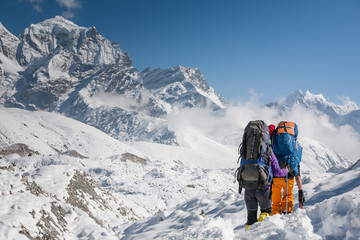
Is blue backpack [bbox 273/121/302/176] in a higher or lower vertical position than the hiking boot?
higher

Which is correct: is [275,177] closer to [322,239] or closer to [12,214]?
[322,239]

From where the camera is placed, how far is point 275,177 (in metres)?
4.84

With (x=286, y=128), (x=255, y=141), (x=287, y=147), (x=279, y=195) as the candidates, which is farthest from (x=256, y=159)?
(x=279, y=195)

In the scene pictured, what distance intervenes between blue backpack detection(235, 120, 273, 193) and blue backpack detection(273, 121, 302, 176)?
2.10 ft

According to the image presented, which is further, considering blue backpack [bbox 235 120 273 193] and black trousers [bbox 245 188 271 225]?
black trousers [bbox 245 188 271 225]

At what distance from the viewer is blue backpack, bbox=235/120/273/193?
13.7 ft

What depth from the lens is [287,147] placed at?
4789mm

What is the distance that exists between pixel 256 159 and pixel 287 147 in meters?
0.92

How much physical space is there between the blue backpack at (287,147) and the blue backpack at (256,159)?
64cm

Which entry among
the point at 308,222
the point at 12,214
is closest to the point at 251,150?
the point at 308,222

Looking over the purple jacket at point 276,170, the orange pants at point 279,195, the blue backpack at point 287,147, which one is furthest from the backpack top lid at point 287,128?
the orange pants at point 279,195

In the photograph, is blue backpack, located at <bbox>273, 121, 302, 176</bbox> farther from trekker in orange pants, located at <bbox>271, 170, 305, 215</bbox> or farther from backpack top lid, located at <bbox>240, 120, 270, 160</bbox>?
backpack top lid, located at <bbox>240, 120, 270, 160</bbox>

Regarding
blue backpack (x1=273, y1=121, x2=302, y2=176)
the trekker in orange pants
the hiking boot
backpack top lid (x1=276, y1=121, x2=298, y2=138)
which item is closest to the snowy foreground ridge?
the hiking boot

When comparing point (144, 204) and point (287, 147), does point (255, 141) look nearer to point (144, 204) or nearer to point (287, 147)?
point (287, 147)
